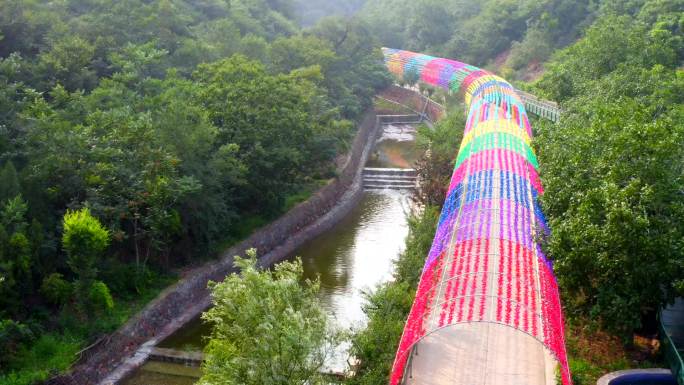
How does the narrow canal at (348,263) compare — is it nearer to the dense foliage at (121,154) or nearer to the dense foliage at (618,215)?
the dense foliage at (121,154)

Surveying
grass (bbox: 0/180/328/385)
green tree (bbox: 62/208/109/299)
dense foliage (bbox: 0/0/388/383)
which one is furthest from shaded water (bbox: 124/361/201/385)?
green tree (bbox: 62/208/109/299)

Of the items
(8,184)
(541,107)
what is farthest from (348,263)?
(541,107)

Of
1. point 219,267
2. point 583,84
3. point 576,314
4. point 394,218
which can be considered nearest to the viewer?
point 576,314

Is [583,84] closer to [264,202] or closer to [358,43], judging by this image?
[264,202]

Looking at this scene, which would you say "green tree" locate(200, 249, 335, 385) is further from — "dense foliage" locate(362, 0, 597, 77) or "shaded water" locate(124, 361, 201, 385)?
"dense foliage" locate(362, 0, 597, 77)

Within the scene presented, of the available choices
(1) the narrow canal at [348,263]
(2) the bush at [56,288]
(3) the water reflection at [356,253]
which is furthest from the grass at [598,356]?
(2) the bush at [56,288]

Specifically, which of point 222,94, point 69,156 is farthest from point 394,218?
point 69,156

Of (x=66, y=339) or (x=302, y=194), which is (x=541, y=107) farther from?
(x=66, y=339)
